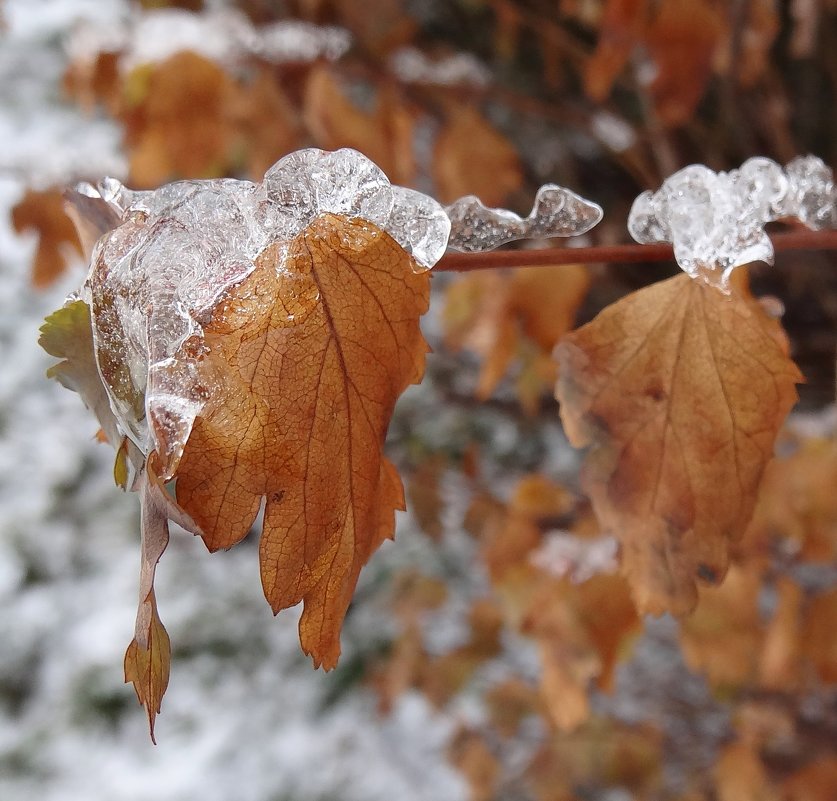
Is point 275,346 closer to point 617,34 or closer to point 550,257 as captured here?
point 550,257

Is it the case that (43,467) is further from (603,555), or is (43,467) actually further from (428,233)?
(428,233)

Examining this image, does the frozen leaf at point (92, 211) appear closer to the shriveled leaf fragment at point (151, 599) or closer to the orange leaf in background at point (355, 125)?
the shriveled leaf fragment at point (151, 599)

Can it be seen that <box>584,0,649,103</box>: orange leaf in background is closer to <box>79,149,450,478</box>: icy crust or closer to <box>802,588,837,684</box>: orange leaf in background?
<box>802,588,837,684</box>: orange leaf in background

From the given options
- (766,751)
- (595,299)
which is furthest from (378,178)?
(766,751)

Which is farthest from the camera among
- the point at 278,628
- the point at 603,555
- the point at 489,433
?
the point at 278,628

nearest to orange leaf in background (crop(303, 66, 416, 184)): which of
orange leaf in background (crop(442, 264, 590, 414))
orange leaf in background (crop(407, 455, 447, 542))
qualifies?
orange leaf in background (crop(442, 264, 590, 414))

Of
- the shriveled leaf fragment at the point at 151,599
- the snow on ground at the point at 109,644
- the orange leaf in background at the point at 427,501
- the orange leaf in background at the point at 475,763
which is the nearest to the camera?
the shriveled leaf fragment at the point at 151,599

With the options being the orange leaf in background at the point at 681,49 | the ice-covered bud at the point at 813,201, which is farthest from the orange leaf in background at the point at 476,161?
the ice-covered bud at the point at 813,201
